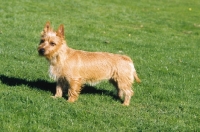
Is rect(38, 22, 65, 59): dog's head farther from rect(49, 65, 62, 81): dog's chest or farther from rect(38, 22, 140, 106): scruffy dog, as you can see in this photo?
rect(49, 65, 62, 81): dog's chest

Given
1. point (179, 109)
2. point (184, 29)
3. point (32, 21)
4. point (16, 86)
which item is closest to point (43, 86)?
point (16, 86)

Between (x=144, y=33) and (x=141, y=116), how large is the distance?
38.8 feet

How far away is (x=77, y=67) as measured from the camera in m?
8.80

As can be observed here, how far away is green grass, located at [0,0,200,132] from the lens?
762 cm

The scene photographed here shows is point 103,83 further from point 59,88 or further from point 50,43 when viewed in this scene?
point 50,43

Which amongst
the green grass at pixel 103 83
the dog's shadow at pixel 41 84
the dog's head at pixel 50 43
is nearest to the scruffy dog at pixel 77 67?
the dog's head at pixel 50 43

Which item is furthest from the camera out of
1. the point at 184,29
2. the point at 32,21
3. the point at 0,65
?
the point at 184,29

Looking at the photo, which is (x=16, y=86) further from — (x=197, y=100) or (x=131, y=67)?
(x=197, y=100)

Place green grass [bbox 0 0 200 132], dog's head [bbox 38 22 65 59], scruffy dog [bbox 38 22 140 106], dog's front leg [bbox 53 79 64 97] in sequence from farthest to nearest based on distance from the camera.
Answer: dog's front leg [bbox 53 79 64 97]
scruffy dog [bbox 38 22 140 106]
dog's head [bbox 38 22 65 59]
green grass [bbox 0 0 200 132]

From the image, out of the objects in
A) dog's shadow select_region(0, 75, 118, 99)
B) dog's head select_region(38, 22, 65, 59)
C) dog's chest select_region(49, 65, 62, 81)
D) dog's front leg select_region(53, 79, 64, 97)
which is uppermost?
dog's head select_region(38, 22, 65, 59)

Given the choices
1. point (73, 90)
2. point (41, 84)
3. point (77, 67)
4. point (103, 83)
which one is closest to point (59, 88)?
point (73, 90)

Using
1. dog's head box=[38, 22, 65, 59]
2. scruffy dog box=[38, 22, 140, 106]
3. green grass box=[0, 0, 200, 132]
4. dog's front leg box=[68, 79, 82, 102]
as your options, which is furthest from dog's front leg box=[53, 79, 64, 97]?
dog's head box=[38, 22, 65, 59]

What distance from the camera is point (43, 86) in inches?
384

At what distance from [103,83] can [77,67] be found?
1.98 m
